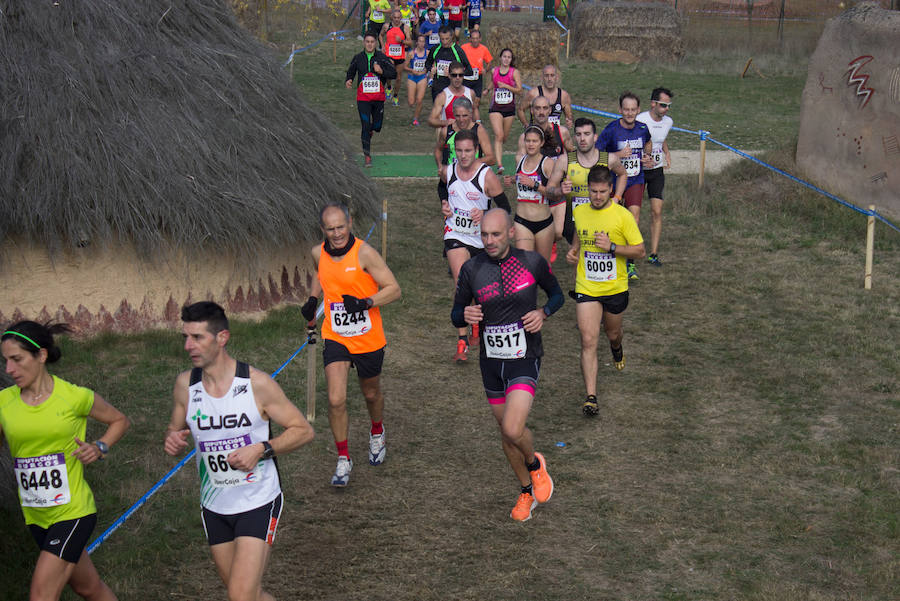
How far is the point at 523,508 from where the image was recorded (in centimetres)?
707

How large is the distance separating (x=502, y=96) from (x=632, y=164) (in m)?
5.16

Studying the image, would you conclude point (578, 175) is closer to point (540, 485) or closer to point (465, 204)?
point (465, 204)

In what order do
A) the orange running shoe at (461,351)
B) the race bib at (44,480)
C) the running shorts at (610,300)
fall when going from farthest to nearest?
the orange running shoe at (461,351)
the running shorts at (610,300)
the race bib at (44,480)

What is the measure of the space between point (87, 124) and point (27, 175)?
2.63ft

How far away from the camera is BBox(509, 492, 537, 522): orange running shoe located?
7043 mm

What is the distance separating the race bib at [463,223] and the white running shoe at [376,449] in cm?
247

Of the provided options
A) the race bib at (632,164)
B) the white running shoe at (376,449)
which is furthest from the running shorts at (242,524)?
the race bib at (632,164)

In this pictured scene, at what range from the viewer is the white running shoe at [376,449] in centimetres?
801

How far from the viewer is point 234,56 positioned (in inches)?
460

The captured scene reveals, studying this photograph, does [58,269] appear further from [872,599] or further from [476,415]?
[872,599]

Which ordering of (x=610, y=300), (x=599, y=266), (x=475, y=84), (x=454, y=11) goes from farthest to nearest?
(x=454, y=11)
(x=475, y=84)
(x=610, y=300)
(x=599, y=266)

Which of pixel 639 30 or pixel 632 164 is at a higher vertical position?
pixel 639 30

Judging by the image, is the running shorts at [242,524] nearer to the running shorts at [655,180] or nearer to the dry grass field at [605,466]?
the dry grass field at [605,466]

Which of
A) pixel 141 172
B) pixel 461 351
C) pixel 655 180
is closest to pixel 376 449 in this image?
pixel 461 351
